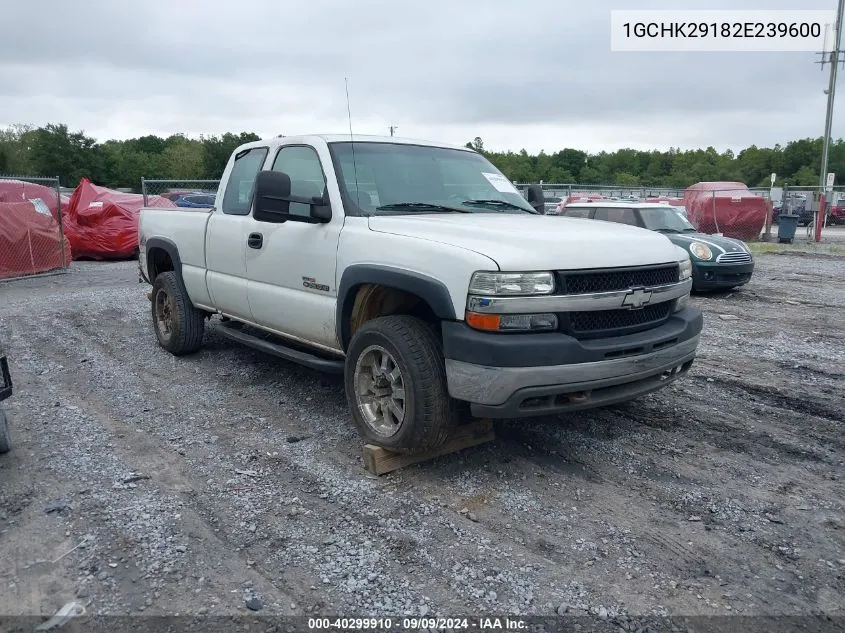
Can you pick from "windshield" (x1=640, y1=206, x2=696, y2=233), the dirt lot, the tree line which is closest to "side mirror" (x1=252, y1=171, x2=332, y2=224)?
the dirt lot

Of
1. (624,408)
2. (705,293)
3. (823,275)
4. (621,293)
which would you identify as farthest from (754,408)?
(823,275)

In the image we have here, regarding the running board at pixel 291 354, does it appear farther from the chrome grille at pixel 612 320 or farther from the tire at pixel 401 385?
the chrome grille at pixel 612 320

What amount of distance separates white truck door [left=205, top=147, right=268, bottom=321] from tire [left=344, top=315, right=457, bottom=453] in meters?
1.70

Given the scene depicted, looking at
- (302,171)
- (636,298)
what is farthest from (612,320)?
(302,171)

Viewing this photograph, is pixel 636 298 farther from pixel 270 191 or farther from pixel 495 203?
pixel 270 191

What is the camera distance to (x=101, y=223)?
1659 centimetres

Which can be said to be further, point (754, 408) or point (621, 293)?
point (754, 408)

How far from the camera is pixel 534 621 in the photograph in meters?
2.78

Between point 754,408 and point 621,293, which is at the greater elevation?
point 621,293

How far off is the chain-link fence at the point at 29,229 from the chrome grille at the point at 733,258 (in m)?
12.0

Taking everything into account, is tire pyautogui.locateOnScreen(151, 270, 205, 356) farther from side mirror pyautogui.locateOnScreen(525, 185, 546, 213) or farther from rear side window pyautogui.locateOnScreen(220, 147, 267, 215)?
side mirror pyautogui.locateOnScreen(525, 185, 546, 213)

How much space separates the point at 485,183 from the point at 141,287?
8.73 m

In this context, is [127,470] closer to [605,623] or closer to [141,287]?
[605,623]

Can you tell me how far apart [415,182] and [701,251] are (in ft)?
24.8
